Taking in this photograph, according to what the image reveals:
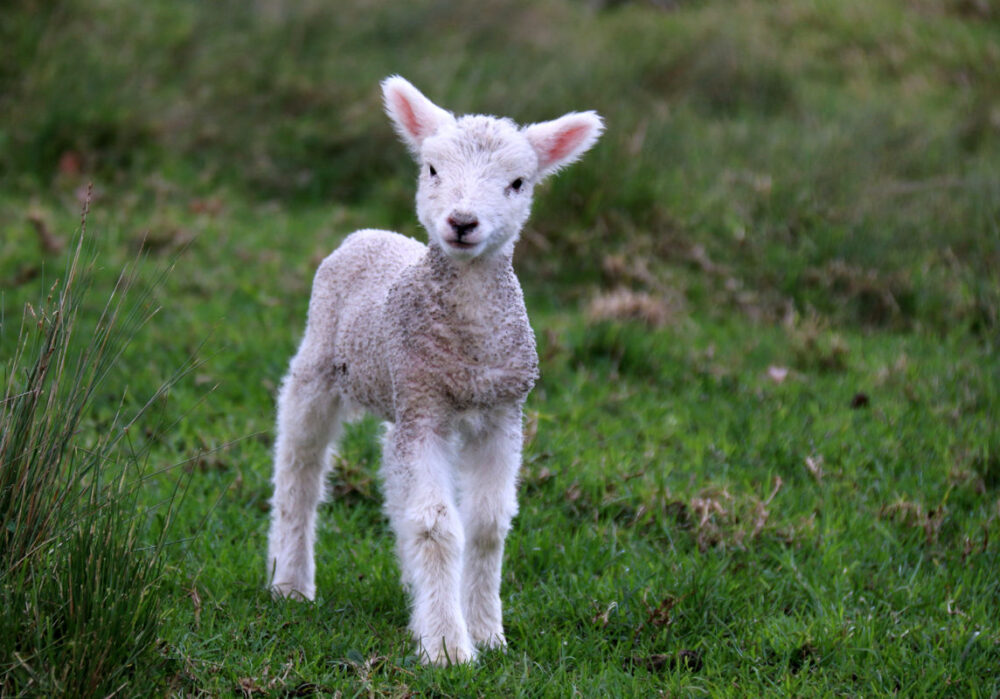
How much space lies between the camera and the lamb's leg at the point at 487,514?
3.98 metres

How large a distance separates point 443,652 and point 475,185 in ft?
5.12

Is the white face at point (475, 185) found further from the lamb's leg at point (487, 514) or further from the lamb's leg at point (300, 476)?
the lamb's leg at point (300, 476)

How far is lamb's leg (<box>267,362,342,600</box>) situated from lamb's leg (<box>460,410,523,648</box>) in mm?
749

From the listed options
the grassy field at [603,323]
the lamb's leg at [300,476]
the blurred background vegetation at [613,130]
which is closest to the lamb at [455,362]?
the lamb's leg at [300,476]

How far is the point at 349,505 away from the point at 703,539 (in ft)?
5.45

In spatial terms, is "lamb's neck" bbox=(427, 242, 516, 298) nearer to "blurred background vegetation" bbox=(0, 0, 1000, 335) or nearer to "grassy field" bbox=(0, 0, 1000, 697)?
"grassy field" bbox=(0, 0, 1000, 697)

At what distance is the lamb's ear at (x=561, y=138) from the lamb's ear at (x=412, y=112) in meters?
0.32

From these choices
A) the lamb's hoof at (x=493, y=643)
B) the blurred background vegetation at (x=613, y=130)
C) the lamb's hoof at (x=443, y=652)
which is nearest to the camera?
the lamb's hoof at (x=443, y=652)

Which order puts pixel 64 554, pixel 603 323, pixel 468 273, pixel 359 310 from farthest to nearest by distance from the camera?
pixel 603 323 → pixel 359 310 → pixel 468 273 → pixel 64 554

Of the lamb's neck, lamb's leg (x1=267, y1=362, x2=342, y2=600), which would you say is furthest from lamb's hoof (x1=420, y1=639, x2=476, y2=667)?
the lamb's neck

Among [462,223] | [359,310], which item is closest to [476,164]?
[462,223]

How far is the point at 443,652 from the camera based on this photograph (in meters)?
3.77

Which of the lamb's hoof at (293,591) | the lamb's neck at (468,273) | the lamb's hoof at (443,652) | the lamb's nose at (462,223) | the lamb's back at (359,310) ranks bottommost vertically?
the lamb's hoof at (293,591)

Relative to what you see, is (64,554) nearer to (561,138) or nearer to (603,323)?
(561,138)
